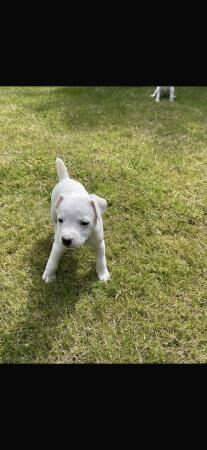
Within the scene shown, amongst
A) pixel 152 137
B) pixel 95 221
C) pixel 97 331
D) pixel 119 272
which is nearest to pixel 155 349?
pixel 97 331

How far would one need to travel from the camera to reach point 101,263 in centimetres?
299

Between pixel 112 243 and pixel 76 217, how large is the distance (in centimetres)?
101

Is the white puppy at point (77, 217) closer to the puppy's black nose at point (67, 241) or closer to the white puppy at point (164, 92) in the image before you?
the puppy's black nose at point (67, 241)

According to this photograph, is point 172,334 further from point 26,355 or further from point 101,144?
point 101,144

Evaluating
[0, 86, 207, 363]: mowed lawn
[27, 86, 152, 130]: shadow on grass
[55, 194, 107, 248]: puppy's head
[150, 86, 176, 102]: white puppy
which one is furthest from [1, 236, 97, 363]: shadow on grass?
[150, 86, 176, 102]: white puppy

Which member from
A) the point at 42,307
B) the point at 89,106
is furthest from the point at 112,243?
the point at 89,106

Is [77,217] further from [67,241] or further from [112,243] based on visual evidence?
[112,243]

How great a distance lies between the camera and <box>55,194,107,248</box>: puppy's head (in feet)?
7.96

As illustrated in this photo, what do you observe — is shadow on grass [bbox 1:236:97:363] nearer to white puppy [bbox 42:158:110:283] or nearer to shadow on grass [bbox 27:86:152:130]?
white puppy [bbox 42:158:110:283]

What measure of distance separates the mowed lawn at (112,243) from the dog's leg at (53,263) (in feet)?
0.20

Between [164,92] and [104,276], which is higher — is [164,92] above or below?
above

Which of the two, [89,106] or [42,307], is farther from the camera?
[89,106]

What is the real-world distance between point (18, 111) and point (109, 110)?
133 centimetres

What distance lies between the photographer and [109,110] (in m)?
5.99
